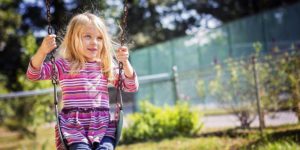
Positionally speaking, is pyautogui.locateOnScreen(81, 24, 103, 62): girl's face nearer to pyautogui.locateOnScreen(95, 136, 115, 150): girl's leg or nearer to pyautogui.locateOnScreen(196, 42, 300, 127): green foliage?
pyautogui.locateOnScreen(95, 136, 115, 150): girl's leg

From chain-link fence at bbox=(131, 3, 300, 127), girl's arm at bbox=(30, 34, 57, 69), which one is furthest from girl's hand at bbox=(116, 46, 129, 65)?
chain-link fence at bbox=(131, 3, 300, 127)

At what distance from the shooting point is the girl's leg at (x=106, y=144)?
2.91 m

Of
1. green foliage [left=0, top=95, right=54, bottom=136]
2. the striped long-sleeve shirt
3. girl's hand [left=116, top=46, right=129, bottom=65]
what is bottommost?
green foliage [left=0, top=95, right=54, bottom=136]

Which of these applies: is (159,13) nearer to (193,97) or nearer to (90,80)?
(193,97)

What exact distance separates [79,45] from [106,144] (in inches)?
28.7

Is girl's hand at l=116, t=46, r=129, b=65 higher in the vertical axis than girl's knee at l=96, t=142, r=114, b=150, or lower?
higher

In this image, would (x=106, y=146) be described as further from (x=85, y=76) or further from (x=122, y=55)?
(x=122, y=55)

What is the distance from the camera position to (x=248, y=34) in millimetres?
21016

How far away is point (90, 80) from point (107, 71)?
18cm

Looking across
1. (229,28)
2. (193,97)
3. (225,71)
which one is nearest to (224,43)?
(229,28)

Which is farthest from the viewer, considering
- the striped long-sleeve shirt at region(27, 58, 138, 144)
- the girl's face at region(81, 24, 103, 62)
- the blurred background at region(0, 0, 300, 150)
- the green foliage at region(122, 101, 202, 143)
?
the green foliage at region(122, 101, 202, 143)

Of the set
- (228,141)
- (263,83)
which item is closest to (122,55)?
(228,141)

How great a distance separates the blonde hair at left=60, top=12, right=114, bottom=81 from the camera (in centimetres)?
318

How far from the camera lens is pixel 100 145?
115 inches
